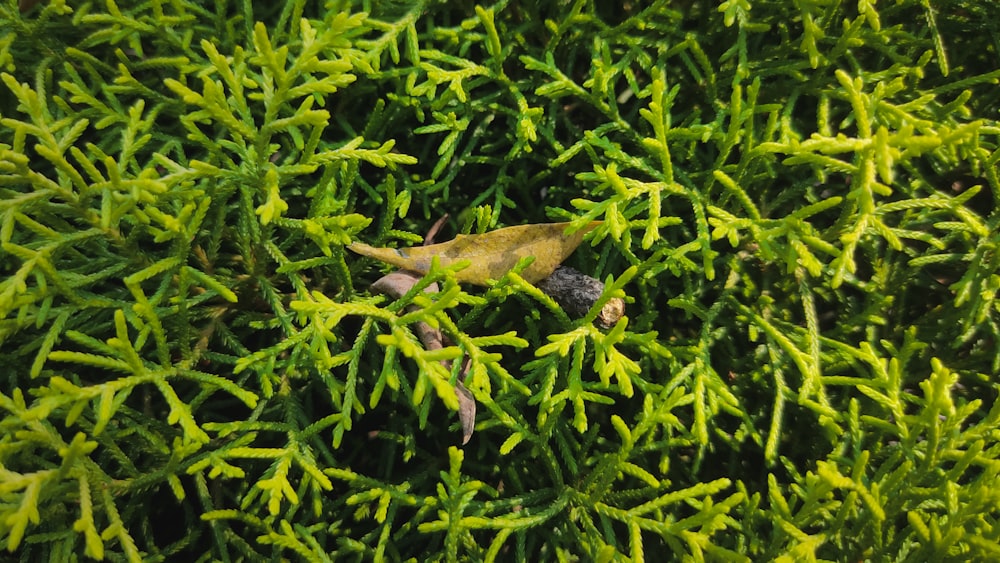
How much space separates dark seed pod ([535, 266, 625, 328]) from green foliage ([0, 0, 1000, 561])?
9 cm

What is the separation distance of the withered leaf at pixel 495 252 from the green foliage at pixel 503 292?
2.7 inches

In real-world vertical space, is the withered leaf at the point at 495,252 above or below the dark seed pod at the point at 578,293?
above

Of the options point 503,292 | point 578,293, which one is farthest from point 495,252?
point 578,293

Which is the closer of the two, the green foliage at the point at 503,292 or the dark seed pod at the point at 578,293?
the green foliage at the point at 503,292

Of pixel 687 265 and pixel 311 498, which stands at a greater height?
pixel 687 265

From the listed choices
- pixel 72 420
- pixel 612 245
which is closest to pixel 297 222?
pixel 72 420

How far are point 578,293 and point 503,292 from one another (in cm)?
32

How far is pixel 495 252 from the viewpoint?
2406 mm

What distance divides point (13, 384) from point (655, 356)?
222cm

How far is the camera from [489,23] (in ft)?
7.59

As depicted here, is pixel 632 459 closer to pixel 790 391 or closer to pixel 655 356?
pixel 655 356

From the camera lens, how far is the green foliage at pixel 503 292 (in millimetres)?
1996

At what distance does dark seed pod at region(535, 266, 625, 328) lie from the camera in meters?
2.39

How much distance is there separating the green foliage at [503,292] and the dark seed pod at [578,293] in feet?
0.29
